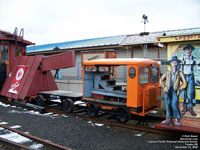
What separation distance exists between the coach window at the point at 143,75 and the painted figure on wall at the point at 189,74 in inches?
58.8

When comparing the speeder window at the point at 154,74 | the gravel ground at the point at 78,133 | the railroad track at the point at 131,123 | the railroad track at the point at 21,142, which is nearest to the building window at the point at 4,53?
the gravel ground at the point at 78,133

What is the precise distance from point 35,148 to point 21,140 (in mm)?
722

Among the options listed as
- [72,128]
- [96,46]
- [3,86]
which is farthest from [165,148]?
[96,46]

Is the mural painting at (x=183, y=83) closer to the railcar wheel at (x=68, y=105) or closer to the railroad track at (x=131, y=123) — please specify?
the railroad track at (x=131, y=123)

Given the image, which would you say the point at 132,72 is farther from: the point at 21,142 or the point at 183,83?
the point at 21,142

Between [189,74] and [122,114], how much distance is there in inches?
106

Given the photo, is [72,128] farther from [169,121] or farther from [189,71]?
[189,71]

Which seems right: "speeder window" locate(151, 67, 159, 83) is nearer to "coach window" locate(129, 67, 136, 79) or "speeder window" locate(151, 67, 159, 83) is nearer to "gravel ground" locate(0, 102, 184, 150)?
"coach window" locate(129, 67, 136, 79)

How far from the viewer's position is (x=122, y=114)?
274 inches

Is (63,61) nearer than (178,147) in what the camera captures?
No

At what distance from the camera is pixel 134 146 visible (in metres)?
5.16

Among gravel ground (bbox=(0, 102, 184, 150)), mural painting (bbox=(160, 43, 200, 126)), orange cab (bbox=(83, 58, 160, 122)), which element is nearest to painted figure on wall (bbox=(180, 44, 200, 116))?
mural painting (bbox=(160, 43, 200, 126))

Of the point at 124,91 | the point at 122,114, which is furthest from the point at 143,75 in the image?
the point at 122,114

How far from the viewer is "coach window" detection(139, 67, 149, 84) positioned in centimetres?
662
